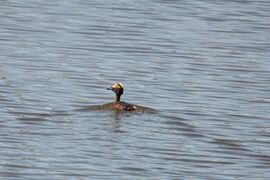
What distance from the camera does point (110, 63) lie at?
20.8 meters

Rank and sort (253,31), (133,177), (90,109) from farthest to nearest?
(253,31) → (90,109) → (133,177)

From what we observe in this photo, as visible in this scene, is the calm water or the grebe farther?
the grebe

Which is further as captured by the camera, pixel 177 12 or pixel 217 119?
pixel 177 12

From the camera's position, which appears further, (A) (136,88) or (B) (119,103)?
(A) (136,88)

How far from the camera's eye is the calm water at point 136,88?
1424cm

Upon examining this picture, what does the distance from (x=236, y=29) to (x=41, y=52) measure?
566 cm

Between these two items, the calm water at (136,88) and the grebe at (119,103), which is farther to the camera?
the grebe at (119,103)

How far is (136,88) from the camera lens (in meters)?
19.0

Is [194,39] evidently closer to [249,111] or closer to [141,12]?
[141,12]

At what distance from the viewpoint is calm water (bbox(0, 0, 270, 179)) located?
14242 millimetres

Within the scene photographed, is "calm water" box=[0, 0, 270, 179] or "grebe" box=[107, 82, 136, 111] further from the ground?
"grebe" box=[107, 82, 136, 111]

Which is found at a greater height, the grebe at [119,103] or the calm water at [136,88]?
the grebe at [119,103]

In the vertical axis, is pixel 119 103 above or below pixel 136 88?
above

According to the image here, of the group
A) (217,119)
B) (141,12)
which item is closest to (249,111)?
(217,119)
